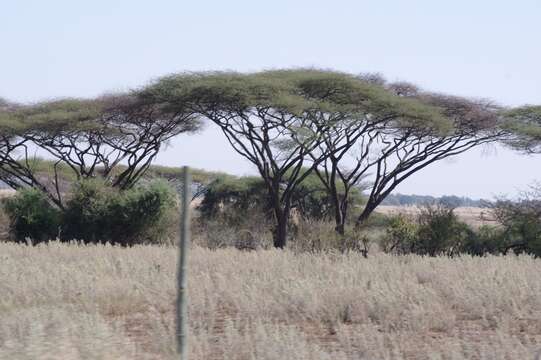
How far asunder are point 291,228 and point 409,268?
71.8 feet

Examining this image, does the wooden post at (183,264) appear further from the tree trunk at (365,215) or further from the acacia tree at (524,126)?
the acacia tree at (524,126)

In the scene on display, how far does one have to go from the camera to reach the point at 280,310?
10289 millimetres

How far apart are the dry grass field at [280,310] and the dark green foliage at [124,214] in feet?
46.7

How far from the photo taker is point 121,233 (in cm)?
2977

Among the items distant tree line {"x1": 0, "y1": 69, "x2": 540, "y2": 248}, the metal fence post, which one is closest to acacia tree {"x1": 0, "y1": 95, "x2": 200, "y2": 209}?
distant tree line {"x1": 0, "y1": 69, "x2": 540, "y2": 248}

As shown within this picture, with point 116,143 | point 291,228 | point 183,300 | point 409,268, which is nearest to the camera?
point 183,300

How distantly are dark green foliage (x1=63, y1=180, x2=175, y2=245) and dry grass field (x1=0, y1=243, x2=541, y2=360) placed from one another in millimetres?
14223

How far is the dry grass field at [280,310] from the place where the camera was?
25.4 ft

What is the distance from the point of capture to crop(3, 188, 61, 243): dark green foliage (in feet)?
100

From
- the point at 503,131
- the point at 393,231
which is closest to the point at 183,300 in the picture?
the point at 393,231

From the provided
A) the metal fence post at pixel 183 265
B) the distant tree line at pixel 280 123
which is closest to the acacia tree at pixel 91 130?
the distant tree line at pixel 280 123

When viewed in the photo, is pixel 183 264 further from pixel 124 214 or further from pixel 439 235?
pixel 124 214

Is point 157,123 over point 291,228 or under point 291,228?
over

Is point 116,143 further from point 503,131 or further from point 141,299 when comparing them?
point 141,299
